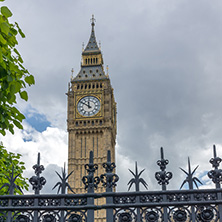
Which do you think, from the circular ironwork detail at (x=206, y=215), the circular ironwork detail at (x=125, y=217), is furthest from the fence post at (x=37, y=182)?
the circular ironwork detail at (x=206, y=215)

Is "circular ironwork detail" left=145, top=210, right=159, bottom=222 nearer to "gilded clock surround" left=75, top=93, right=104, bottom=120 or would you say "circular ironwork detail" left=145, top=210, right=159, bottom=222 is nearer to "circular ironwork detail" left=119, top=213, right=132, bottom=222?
"circular ironwork detail" left=119, top=213, right=132, bottom=222

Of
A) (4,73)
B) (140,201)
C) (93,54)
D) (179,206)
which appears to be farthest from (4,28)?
(93,54)

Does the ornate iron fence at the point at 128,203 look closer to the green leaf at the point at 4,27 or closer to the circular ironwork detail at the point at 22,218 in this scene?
the circular ironwork detail at the point at 22,218

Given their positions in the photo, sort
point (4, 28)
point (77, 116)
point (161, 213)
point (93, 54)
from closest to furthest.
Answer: point (4, 28)
point (161, 213)
point (77, 116)
point (93, 54)

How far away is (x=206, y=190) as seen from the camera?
5.98 metres

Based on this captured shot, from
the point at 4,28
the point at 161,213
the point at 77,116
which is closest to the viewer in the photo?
the point at 4,28

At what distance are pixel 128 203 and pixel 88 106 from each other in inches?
2000

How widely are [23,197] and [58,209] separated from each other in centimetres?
57

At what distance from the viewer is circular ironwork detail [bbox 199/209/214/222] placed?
19.4ft

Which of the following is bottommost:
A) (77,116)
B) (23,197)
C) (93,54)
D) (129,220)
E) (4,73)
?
(129,220)

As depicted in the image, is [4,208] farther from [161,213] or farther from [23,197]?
[161,213]

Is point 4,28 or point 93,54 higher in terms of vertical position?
point 93,54

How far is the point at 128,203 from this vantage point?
6.00 meters

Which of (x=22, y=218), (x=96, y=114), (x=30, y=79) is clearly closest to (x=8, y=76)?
(x=30, y=79)
